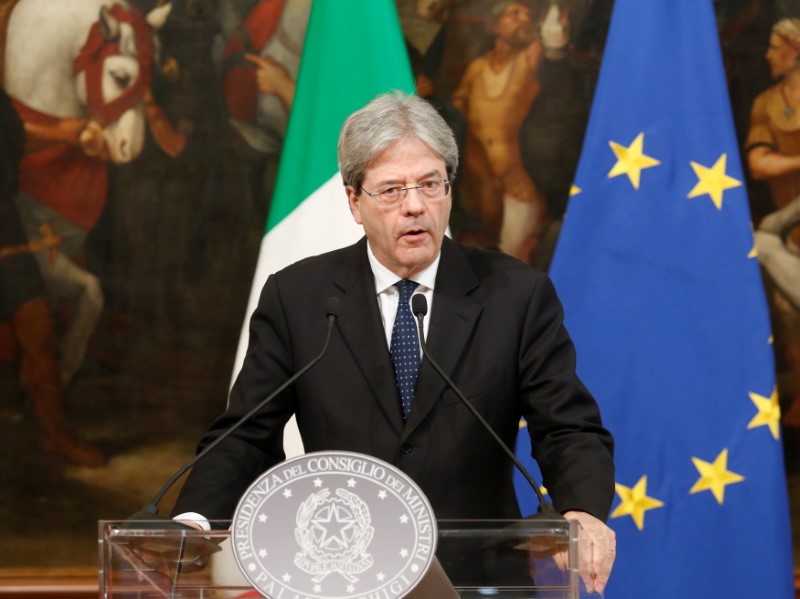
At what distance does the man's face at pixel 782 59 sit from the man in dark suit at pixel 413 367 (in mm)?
2331

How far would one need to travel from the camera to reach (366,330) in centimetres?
261

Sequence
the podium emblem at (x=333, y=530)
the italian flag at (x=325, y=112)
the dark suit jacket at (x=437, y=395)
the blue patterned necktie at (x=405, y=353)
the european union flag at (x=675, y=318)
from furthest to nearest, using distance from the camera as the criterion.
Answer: the italian flag at (x=325, y=112) → the european union flag at (x=675, y=318) → the blue patterned necktie at (x=405, y=353) → the dark suit jacket at (x=437, y=395) → the podium emblem at (x=333, y=530)

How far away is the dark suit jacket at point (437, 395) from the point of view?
2438 millimetres

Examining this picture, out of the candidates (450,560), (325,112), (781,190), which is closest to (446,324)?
(450,560)

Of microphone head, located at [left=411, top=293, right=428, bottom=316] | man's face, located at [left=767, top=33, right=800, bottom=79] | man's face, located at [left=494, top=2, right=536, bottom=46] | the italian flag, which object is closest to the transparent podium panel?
microphone head, located at [left=411, top=293, right=428, bottom=316]

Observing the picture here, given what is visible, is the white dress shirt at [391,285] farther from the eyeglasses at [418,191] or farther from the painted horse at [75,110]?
the painted horse at [75,110]

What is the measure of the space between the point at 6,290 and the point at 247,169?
1.17 metres

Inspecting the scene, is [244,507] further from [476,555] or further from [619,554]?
[619,554]

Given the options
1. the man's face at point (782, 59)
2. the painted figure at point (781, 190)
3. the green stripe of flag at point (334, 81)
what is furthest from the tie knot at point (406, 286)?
the man's face at point (782, 59)

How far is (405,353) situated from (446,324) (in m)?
0.12

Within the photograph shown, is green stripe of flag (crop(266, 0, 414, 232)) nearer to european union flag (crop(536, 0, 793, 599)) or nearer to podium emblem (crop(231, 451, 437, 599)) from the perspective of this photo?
european union flag (crop(536, 0, 793, 599))

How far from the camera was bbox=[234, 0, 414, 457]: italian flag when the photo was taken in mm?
3951

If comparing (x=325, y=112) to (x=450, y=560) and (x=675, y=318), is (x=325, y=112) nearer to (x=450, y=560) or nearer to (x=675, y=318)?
(x=675, y=318)

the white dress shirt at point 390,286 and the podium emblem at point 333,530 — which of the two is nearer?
the podium emblem at point 333,530
